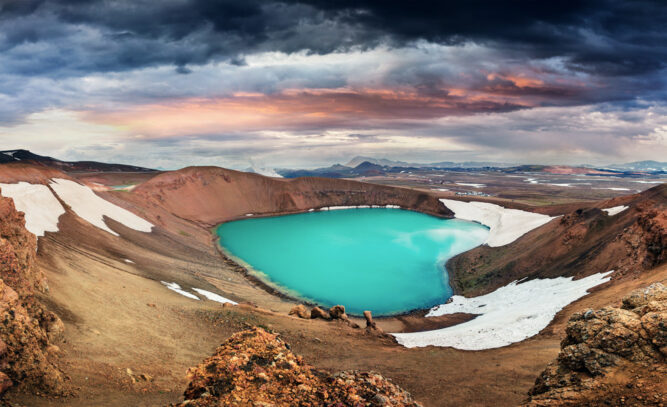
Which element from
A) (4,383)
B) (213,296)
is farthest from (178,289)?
(4,383)

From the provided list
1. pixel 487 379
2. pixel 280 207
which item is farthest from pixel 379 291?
pixel 280 207

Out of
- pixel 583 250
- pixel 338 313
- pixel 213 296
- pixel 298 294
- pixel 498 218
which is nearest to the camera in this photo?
pixel 338 313

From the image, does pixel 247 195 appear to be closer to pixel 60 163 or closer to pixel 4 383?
pixel 4 383

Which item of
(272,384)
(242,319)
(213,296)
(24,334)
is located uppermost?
(272,384)

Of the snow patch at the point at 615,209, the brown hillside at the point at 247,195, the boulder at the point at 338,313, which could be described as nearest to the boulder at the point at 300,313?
the boulder at the point at 338,313

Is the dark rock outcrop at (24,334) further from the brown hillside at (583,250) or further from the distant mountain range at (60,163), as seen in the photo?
the distant mountain range at (60,163)

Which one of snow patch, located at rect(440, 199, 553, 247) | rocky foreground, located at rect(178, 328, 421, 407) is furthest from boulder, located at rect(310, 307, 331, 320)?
snow patch, located at rect(440, 199, 553, 247)
